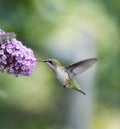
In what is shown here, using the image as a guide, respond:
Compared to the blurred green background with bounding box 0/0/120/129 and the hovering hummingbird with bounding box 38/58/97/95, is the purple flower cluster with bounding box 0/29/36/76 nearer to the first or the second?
the hovering hummingbird with bounding box 38/58/97/95

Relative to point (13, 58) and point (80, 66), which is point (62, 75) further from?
point (13, 58)

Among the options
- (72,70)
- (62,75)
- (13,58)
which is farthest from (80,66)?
(13,58)

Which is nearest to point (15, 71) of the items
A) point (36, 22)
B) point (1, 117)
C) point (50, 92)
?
point (36, 22)

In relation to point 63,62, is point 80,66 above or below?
below

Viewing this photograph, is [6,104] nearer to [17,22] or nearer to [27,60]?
[17,22]

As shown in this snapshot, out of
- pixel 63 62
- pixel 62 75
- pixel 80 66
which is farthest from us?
pixel 63 62

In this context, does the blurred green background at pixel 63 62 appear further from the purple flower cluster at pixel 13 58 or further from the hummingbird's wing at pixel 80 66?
the purple flower cluster at pixel 13 58

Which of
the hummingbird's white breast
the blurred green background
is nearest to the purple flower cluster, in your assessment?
the hummingbird's white breast

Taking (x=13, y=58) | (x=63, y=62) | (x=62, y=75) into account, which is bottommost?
(x=13, y=58)
